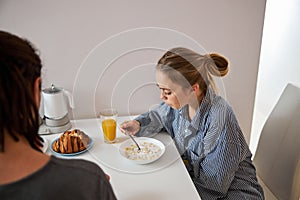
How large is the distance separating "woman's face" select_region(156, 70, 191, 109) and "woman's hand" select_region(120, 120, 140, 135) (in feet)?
0.66

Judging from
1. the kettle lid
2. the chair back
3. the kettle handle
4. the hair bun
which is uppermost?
the hair bun

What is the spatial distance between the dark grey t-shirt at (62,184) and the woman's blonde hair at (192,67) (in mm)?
633

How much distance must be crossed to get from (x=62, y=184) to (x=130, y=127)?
0.80 m

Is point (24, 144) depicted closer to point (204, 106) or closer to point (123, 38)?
point (204, 106)

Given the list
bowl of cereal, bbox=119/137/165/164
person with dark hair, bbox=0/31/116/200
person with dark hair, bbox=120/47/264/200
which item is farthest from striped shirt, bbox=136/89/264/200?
person with dark hair, bbox=0/31/116/200

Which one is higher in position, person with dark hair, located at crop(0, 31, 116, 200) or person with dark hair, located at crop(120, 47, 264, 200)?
person with dark hair, located at crop(0, 31, 116, 200)

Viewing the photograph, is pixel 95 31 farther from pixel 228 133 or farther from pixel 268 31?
pixel 268 31

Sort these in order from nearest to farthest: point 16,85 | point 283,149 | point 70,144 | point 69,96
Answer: point 16,85 → point 70,144 → point 283,149 → point 69,96

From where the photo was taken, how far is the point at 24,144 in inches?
22.3

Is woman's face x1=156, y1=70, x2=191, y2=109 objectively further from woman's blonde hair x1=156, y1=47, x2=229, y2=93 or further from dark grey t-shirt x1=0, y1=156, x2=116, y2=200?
dark grey t-shirt x1=0, y1=156, x2=116, y2=200

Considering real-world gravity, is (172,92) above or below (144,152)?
above

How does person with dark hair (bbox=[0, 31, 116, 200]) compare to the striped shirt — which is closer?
person with dark hair (bbox=[0, 31, 116, 200])

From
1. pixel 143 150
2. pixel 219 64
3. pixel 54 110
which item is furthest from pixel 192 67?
pixel 54 110

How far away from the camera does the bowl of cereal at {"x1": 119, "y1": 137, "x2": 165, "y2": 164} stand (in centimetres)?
112
